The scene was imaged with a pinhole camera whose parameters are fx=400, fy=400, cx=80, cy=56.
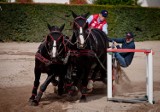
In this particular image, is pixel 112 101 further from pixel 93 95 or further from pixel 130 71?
pixel 130 71

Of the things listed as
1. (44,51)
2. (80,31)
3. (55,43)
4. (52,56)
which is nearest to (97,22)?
(80,31)

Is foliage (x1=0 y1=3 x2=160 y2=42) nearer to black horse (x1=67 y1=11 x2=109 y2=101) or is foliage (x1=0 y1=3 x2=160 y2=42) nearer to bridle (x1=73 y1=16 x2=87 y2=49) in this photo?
black horse (x1=67 y1=11 x2=109 y2=101)

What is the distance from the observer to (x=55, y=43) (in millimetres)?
8789

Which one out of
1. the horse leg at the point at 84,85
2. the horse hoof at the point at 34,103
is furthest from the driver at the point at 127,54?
the horse hoof at the point at 34,103

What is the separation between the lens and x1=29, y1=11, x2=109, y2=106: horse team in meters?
8.99

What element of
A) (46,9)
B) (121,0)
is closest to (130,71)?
(46,9)

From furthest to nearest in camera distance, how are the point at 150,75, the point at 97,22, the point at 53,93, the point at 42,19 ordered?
1. the point at 42,19
2. the point at 97,22
3. the point at 53,93
4. the point at 150,75

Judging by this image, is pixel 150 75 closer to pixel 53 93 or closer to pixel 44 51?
pixel 44 51

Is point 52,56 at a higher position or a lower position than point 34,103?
higher

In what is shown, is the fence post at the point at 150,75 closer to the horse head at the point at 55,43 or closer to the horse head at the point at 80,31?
the horse head at the point at 80,31

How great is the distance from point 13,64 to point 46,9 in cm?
922

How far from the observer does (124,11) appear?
26766mm

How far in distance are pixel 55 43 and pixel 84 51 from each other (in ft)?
3.33

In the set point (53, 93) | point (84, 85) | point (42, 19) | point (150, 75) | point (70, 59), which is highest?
point (42, 19)
